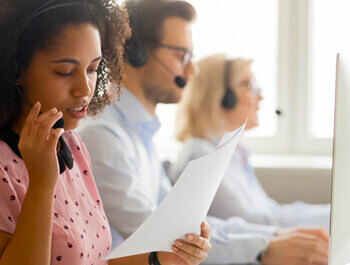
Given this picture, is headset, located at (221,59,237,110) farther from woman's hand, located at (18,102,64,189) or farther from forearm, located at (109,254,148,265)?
woman's hand, located at (18,102,64,189)

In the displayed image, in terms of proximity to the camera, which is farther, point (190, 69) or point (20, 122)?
point (190, 69)

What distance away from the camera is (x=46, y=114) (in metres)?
0.50

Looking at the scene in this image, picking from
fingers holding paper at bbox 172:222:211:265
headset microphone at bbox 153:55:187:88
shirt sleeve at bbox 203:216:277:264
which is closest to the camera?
fingers holding paper at bbox 172:222:211:265

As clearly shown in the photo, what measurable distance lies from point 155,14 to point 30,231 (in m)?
0.49

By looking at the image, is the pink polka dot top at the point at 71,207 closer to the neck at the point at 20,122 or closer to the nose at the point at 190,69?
the neck at the point at 20,122

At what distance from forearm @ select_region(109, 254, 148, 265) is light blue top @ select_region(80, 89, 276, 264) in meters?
0.06

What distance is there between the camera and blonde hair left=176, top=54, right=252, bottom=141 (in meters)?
1.79

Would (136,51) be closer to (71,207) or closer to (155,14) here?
(155,14)

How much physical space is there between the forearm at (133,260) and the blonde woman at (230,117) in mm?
1030

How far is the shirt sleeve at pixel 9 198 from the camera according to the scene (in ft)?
1.67

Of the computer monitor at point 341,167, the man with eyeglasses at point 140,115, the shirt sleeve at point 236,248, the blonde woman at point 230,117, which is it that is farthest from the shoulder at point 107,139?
the blonde woman at point 230,117

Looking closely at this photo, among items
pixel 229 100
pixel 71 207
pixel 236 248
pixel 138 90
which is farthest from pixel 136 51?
pixel 229 100

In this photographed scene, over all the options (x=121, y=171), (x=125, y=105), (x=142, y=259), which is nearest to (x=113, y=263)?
(x=142, y=259)

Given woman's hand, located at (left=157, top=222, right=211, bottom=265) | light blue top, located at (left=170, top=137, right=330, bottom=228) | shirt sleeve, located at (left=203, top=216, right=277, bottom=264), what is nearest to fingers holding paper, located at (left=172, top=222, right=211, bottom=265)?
woman's hand, located at (left=157, top=222, right=211, bottom=265)
